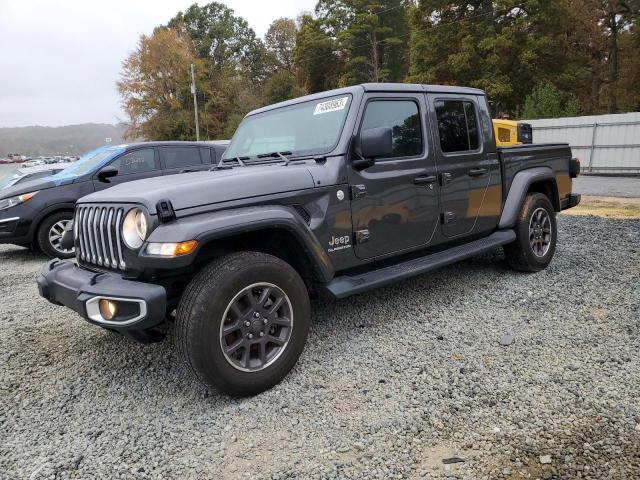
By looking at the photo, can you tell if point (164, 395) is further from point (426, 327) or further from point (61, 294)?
point (426, 327)

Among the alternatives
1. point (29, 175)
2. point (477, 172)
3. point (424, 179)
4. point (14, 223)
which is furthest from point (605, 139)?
point (29, 175)

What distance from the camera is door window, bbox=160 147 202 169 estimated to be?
761 cm

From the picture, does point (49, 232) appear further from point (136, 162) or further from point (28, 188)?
point (136, 162)

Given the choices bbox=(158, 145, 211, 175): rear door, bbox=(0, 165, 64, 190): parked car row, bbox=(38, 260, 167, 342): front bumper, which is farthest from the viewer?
bbox=(0, 165, 64, 190): parked car row

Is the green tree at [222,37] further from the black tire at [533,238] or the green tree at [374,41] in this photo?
the black tire at [533,238]

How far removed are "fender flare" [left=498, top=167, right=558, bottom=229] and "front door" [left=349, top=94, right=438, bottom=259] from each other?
113 cm

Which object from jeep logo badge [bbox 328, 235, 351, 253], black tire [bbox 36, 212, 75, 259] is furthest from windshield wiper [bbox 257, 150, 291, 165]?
black tire [bbox 36, 212, 75, 259]

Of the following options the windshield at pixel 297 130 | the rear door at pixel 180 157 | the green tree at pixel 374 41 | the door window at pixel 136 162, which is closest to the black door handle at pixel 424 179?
the windshield at pixel 297 130

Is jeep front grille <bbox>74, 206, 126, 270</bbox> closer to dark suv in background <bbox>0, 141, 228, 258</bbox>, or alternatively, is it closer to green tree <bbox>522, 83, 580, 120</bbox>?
dark suv in background <bbox>0, 141, 228, 258</bbox>

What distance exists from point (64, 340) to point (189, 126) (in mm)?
38848

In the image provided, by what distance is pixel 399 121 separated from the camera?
376 cm

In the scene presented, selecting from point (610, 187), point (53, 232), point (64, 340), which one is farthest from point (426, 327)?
point (610, 187)

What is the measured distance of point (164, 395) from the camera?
9.41ft

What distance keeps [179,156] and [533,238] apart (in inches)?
219
